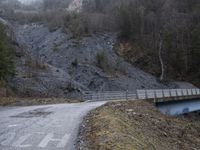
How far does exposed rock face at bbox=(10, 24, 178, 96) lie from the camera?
40.8 m

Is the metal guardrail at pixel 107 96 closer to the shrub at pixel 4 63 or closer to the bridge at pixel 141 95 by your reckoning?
the bridge at pixel 141 95

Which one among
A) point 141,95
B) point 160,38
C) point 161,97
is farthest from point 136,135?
point 160,38

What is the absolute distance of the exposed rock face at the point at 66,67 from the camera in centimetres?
4081

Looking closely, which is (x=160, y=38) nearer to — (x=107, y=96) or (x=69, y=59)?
(x=69, y=59)

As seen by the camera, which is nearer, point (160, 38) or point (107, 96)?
point (107, 96)

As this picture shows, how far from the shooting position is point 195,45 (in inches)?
2963

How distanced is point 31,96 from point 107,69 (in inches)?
918

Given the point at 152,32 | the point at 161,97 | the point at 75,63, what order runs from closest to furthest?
the point at 161,97
the point at 75,63
the point at 152,32

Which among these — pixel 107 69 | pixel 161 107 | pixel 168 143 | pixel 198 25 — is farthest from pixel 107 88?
pixel 168 143

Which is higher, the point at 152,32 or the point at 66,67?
the point at 152,32

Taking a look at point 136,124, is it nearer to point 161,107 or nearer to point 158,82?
point 161,107

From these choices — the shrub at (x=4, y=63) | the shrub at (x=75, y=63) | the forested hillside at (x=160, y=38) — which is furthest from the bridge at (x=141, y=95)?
the forested hillside at (x=160, y=38)

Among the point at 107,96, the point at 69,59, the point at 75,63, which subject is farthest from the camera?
the point at 69,59

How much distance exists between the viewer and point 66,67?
5684 cm
